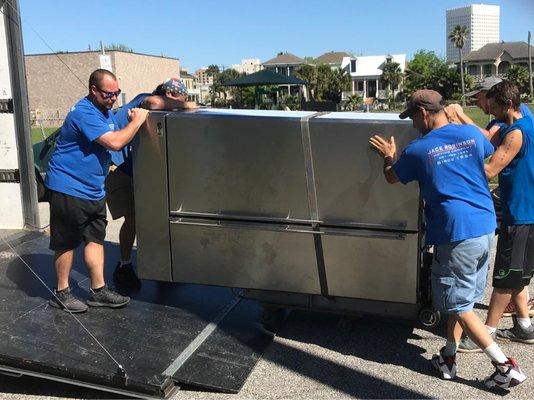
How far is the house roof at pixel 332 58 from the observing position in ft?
341

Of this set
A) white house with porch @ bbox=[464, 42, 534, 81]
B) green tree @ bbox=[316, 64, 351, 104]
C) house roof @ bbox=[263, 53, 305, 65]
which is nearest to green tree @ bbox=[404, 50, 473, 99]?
→ white house with porch @ bbox=[464, 42, 534, 81]

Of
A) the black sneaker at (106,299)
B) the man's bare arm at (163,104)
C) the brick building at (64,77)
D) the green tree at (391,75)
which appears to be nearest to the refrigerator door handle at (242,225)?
the black sneaker at (106,299)

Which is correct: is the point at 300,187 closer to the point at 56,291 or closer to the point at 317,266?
the point at 317,266

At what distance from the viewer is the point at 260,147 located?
3562 millimetres

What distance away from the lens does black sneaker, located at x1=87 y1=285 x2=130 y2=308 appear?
4008 millimetres

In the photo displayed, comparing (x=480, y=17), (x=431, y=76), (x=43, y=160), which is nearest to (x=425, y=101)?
(x=480, y=17)

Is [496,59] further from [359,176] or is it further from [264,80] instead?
[359,176]

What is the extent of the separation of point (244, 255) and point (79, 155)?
1.35 meters

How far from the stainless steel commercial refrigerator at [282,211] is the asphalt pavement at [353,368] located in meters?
0.28

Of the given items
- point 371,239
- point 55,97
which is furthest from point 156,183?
point 55,97

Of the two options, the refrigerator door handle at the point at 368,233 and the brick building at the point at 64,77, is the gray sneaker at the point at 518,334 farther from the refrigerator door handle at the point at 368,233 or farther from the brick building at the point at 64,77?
the brick building at the point at 64,77

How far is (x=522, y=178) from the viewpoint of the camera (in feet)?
11.4

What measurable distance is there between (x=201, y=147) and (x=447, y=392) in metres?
2.19

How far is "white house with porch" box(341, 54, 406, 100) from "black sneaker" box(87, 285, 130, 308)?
96.4m
